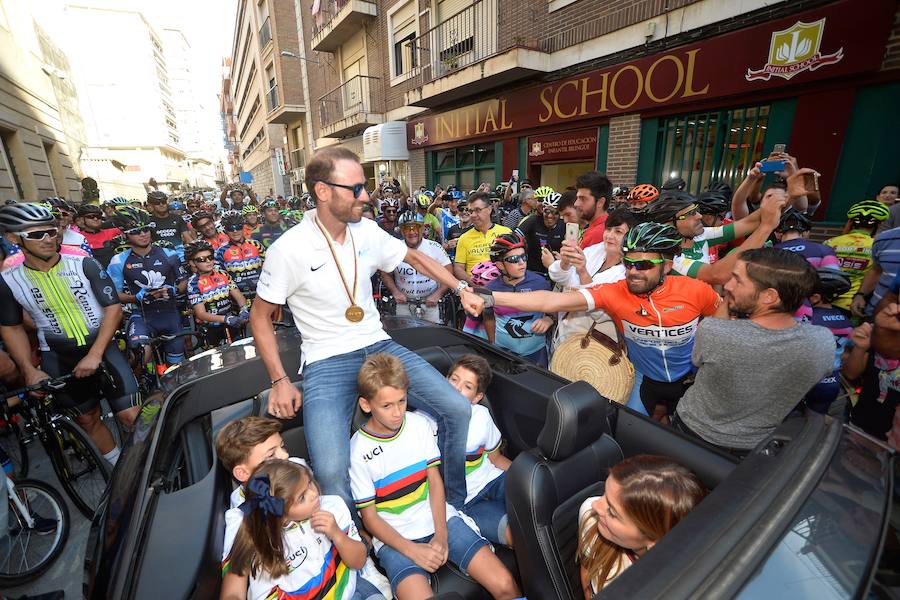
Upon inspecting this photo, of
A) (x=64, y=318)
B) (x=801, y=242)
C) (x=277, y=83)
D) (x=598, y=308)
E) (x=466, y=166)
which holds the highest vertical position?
(x=277, y=83)

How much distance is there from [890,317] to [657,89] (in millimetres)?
7084

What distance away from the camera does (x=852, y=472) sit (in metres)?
1.17

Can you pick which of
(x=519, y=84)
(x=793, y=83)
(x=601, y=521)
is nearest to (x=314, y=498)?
(x=601, y=521)

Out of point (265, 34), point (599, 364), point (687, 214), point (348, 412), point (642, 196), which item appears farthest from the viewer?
point (265, 34)

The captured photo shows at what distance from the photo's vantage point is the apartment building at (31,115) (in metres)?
12.4

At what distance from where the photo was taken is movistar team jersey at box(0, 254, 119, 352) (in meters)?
3.10

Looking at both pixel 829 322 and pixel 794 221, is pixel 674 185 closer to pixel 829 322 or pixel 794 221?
pixel 794 221

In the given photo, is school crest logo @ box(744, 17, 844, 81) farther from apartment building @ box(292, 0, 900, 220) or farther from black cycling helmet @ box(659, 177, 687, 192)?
black cycling helmet @ box(659, 177, 687, 192)

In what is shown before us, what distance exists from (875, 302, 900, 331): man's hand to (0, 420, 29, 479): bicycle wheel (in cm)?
683

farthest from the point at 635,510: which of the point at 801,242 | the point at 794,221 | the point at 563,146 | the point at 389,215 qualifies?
the point at 563,146

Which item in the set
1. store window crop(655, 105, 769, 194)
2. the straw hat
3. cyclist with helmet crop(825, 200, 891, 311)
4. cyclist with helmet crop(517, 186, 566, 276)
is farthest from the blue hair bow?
store window crop(655, 105, 769, 194)

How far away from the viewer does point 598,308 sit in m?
2.91

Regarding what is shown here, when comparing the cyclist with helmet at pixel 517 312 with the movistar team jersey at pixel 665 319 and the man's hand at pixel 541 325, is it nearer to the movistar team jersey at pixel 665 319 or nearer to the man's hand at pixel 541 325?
the man's hand at pixel 541 325

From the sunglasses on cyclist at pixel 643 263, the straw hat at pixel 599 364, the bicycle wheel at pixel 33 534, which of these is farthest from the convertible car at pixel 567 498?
the bicycle wheel at pixel 33 534
